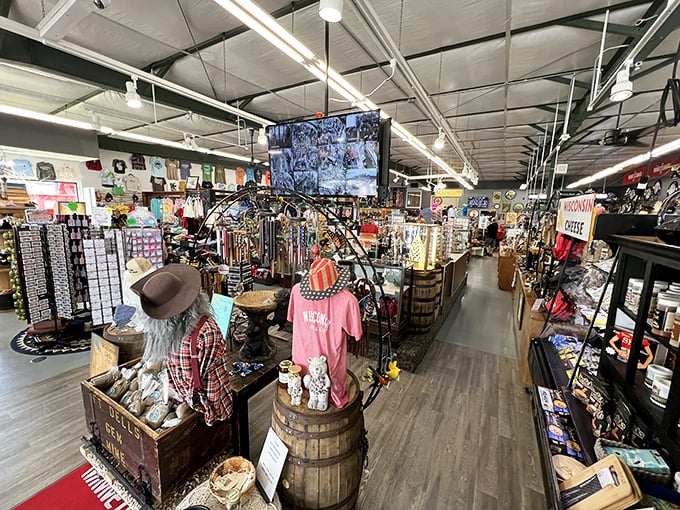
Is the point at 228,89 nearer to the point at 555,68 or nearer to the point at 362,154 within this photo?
the point at 362,154

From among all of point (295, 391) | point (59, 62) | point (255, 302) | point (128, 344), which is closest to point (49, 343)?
point (128, 344)

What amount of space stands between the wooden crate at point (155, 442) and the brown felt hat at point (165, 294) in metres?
0.68

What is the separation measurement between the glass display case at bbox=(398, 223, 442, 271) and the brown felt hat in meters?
3.55

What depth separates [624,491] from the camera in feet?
3.41

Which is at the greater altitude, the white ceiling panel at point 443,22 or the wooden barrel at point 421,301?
the white ceiling panel at point 443,22

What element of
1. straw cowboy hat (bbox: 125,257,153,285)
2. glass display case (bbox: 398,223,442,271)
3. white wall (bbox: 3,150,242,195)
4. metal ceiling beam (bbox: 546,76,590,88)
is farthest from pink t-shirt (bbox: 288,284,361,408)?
white wall (bbox: 3,150,242,195)

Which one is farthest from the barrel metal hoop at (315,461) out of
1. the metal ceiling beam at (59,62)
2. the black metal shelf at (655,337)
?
the metal ceiling beam at (59,62)

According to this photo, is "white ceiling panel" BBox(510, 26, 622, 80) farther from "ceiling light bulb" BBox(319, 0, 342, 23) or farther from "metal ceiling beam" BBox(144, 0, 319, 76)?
"ceiling light bulb" BBox(319, 0, 342, 23)

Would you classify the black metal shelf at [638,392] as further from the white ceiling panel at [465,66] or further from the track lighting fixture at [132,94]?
the track lighting fixture at [132,94]

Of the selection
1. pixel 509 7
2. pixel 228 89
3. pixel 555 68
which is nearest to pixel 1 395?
pixel 228 89

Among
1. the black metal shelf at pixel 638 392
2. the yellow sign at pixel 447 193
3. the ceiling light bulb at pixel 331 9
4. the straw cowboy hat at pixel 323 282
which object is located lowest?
the black metal shelf at pixel 638 392

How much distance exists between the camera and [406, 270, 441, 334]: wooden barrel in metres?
4.39

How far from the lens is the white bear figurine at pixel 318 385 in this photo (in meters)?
1.62

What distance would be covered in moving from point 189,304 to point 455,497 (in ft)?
7.83
